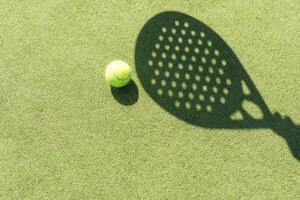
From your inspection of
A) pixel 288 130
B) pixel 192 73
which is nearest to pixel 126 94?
pixel 192 73

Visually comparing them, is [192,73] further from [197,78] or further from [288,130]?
[288,130]

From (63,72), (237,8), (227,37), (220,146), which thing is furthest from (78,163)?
(237,8)

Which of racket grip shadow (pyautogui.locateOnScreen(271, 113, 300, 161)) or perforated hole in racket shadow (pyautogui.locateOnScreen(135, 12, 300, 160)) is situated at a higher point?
perforated hole in racket shadow (pyautogui.locateOnScreen(135, 12, 300, 160))

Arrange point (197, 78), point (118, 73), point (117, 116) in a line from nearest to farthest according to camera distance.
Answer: point (118, 73) → point (117, 116) → point (197, 78)

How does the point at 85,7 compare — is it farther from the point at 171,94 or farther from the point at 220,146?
Result: the point at 220,146

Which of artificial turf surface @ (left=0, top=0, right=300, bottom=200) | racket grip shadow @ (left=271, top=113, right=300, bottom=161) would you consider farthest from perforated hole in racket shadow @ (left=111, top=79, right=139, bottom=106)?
racket grip shadow @ (left=271, top=113, right=300, bottom=161)

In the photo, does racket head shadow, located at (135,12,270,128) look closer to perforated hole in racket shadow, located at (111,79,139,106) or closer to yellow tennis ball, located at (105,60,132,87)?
perforated hole in racket shadow, located at (111,79,139,106)
